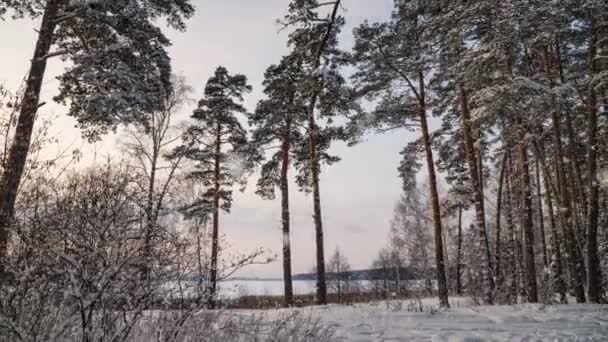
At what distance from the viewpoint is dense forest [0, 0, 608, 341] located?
327 cm

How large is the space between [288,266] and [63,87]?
9.60 meters

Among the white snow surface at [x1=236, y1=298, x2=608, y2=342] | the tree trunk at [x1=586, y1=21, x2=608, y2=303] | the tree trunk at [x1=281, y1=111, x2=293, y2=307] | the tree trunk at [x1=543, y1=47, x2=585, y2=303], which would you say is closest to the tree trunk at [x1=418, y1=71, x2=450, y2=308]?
the white snow surface at [x1=236, y1=298, x2=608, y2=342]

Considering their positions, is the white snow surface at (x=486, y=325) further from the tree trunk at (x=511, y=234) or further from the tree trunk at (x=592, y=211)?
the tree trunk at (x=511, y=234)

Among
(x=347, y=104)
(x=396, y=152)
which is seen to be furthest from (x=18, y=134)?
(x=396, y=152)

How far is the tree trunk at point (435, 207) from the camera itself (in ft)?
34.5

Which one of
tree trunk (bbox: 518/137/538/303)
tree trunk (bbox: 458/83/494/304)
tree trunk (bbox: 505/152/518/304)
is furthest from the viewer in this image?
tree trunk (bbox: 505/152/518/304)

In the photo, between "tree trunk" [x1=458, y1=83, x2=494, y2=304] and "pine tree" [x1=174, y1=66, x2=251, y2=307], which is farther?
"pine tree" [x1=174, y1=66, x2=251, y2=307]

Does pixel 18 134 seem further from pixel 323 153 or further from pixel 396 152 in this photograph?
pixel 396 152

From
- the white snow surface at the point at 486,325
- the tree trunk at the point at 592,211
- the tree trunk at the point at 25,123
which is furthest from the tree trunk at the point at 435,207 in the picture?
the tree trunk at the point at 25,123

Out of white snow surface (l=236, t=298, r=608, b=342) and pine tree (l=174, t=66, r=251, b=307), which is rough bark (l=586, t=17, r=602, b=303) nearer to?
white snow surface (l=236, t=298, r=608, b=342)

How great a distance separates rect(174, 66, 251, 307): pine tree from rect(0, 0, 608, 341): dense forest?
74 mm

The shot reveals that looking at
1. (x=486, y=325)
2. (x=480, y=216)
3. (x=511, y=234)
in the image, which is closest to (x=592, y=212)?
(x=480, y=216)

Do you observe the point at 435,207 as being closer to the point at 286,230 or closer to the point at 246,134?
the point at 286,230

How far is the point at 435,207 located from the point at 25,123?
10465mm
